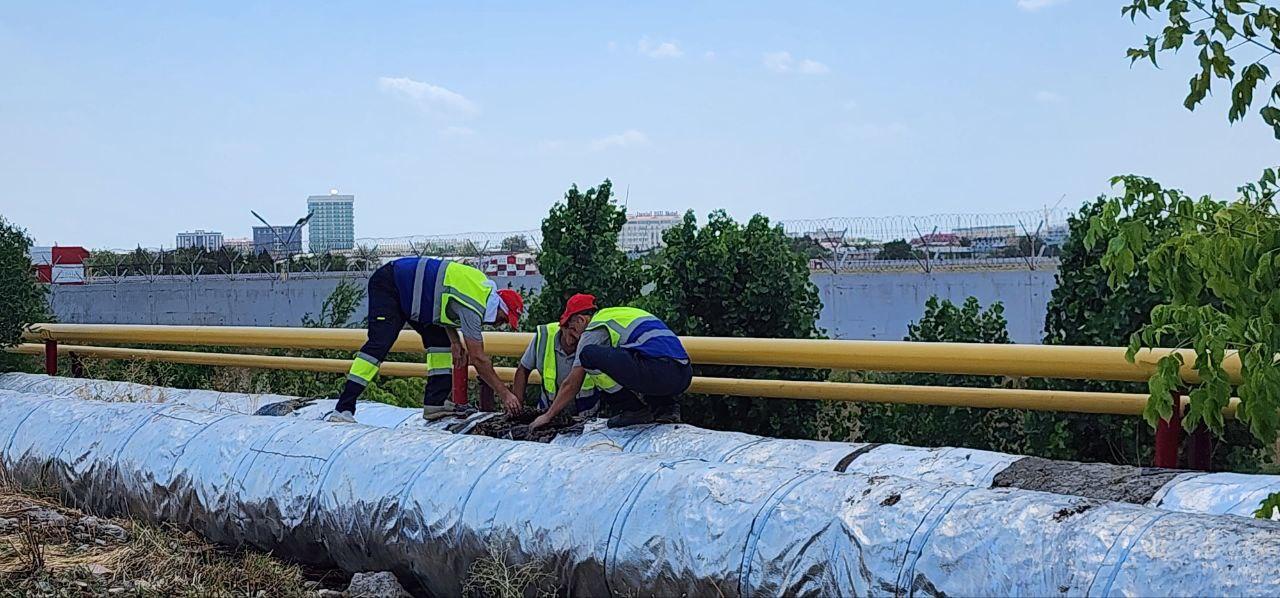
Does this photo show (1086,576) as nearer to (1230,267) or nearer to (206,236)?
(1230,267)

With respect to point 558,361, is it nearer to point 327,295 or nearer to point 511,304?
point 511,304

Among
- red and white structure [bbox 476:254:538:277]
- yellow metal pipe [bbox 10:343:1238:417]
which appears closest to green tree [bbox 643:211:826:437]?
yellow metal pipe [bbox 10:343:1238:417]

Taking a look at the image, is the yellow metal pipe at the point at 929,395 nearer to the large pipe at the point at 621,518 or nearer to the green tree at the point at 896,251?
the large pipe at the point at 621,518

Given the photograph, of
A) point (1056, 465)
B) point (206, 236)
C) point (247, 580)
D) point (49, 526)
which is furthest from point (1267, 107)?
point (206, 236)

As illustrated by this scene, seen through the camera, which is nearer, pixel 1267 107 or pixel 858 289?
pixel 1267 107

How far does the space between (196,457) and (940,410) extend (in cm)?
396

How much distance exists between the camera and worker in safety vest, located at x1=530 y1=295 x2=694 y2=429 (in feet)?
18.7

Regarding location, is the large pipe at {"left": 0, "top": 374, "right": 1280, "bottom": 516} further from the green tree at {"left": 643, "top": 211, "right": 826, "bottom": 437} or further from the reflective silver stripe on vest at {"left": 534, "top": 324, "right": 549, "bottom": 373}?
the green tree at {"left": 643, "top": 211, "right": 826, "bottom": 437}

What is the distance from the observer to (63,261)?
28156 millimetres

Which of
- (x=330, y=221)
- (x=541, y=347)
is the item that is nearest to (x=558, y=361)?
(x=541, y=347)

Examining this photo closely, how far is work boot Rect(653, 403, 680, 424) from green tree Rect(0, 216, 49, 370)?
5822mm

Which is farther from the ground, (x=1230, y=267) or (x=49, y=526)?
(x=1230, y=267)

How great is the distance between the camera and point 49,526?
5000 mm

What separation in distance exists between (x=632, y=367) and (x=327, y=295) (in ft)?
48.4
